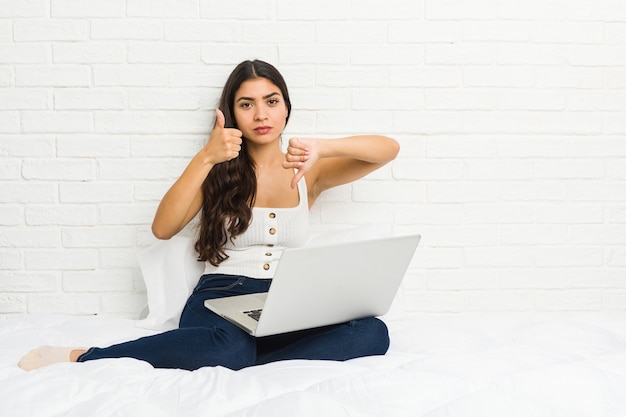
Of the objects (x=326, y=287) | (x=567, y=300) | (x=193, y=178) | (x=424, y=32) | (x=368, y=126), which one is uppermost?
(x=424, y=32)

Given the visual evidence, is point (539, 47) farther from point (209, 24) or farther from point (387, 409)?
point (387, 409)

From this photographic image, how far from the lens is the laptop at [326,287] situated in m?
1.47

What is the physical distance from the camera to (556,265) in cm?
238

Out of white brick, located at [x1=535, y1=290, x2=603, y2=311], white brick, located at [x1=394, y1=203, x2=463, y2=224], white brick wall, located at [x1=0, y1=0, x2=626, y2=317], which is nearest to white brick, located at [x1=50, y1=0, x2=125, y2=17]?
white brick wall, located at [x1=0, y1=0, x2=626, y2=317]

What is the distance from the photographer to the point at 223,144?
1.90m

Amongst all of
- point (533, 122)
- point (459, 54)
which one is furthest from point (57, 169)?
point (533, 122)

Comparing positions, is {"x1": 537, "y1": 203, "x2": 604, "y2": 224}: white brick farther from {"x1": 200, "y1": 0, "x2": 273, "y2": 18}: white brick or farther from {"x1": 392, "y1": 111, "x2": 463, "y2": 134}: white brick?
{"x1": 200, "y1": 0, "x2": 273, "y2": 18}: white brick

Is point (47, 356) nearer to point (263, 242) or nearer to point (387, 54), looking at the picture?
A: point (263, 242)

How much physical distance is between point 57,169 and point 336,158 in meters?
0.94

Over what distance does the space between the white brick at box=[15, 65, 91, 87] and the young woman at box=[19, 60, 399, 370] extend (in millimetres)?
499

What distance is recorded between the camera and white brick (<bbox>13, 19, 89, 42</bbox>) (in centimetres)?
221

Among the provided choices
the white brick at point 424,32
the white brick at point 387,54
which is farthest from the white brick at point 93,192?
the white brick at point 424,32

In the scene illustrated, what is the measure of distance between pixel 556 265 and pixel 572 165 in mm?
357

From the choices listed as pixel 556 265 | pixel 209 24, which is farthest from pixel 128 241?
pixel 556 265
